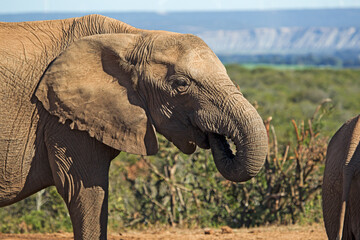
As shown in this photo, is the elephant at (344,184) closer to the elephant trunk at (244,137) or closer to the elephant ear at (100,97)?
the elephant trunk at (244,137)

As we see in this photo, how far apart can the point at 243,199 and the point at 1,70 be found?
3971 millimetres

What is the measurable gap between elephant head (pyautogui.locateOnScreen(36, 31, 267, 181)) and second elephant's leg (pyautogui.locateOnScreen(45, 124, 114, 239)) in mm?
112

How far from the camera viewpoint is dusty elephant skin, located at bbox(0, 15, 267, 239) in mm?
3992

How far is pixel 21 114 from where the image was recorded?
415 cm

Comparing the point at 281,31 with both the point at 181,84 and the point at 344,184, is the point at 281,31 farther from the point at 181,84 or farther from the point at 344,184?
the point at 344,184

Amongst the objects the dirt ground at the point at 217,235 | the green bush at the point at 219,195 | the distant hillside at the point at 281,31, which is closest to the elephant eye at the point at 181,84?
the dirt ground at the point at 217,235

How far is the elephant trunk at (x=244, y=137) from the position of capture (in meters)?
3.78

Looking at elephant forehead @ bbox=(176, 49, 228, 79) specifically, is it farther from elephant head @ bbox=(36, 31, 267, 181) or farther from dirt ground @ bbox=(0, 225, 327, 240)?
dirt ground @ bbox=(0, 225, 327, 240)

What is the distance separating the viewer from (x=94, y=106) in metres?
4.13

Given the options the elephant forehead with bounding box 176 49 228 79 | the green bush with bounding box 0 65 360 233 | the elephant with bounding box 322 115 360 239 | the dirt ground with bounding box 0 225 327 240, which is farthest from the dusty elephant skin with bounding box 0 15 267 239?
the green bush with bounding box 0 65 360 233

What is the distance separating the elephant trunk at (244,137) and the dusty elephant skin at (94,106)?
4.0 inches

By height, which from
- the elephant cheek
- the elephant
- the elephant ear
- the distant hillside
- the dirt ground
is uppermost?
the distant hillside

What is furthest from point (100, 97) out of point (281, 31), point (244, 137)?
point (281, 31)

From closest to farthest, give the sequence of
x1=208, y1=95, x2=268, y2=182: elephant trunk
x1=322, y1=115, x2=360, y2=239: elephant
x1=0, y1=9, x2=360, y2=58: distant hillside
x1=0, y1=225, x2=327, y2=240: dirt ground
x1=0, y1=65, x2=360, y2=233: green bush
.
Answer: x1=322, y1=115, x2=360, y2=239: elephant → x1=208, y1=95, x2=268, y2=182: elephant trunk → x1=0, y1=225, x2=327, y2=240: dirt ground → x1=0, y1=65, x2=360, y2=233: green bush → x1=0, y1=9, x2=360, y2=58: distant hillside
